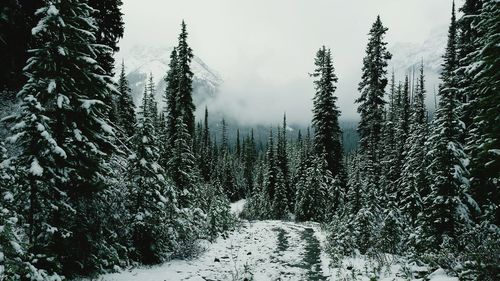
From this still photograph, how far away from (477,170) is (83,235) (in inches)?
459

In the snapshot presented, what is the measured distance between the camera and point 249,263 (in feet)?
42.9

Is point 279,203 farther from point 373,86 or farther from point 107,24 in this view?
point 107,24

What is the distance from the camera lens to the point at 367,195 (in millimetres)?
15219

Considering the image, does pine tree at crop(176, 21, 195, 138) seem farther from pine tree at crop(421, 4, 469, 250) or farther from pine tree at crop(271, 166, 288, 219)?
pine tree at crop(421, 4, 469, 250)

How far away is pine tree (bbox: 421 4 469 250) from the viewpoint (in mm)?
10914

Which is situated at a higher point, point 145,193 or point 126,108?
point 126,108

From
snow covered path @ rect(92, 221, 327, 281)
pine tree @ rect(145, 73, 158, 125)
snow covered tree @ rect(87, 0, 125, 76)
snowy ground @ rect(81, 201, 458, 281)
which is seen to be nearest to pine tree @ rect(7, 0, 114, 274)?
snow covered path @ rect(92, 221, 327, 281)

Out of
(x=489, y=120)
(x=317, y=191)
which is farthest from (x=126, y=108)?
(x=489, y=120)

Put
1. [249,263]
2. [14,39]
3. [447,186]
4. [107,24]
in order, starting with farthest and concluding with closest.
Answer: [107,24], [249,263], [14,39], [447,186]

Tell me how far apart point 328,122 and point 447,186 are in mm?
20259

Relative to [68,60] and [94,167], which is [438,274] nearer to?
[94,167]

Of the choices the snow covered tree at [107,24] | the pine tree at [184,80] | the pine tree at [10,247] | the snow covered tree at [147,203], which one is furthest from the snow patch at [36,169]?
the pine tree at [184,80]

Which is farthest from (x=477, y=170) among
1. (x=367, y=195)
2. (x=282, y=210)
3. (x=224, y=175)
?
(x=224, y=175)

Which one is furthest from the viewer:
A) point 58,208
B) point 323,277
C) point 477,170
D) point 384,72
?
point 384,72
